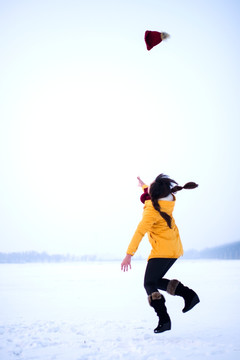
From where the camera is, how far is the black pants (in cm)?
387

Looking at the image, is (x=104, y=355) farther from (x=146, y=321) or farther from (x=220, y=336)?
(x=146, y=321)

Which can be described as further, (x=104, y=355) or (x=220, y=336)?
(x=220, y=336)

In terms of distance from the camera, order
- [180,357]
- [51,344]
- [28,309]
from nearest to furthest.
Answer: [180,357], [51,344], [28,309]

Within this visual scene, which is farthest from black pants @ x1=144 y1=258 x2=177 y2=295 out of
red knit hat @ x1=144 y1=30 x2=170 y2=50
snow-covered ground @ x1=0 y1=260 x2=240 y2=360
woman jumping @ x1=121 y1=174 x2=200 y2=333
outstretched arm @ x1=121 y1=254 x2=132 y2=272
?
red knit hat @ x1=144 y1=30 x2=170 y2=50

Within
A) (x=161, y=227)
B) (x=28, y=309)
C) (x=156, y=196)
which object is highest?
(x=156, y=196)

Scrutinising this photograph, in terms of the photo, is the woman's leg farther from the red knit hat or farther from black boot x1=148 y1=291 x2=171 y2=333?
the red knit hat

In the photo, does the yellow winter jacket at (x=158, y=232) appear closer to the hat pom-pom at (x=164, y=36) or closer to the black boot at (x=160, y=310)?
the black boot at (x=160, y=310)

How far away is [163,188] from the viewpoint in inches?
153

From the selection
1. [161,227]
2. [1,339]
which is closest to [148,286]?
[161,227]

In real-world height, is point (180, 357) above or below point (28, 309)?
above

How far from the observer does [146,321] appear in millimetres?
5078

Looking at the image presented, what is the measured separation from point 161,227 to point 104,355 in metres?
1.40

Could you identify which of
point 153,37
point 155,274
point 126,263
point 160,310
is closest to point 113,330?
point 160,310

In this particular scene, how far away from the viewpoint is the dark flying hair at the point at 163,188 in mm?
3824
